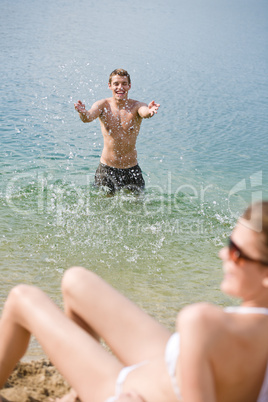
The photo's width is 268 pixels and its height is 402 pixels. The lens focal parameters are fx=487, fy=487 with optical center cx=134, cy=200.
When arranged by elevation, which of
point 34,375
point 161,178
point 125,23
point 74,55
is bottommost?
point 34,375

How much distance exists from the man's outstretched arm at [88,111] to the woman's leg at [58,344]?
4.45m

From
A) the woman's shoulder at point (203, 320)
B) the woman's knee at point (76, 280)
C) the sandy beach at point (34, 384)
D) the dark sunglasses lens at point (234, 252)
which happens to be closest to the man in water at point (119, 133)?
the sandy beach at point (34, 384)

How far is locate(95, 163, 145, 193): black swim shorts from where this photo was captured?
7.15m

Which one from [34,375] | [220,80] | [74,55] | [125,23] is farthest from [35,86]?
[125,23]

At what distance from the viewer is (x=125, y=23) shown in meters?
26.7

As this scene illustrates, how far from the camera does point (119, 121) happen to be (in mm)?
7027

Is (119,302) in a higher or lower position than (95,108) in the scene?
lower

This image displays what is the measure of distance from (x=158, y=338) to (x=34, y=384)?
102 centimetres

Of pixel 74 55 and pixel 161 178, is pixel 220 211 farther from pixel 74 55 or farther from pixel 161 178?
pixel 74 55

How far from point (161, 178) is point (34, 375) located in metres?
5.80

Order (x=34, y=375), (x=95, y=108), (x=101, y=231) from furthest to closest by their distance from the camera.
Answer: (x=95, y=108) < (x=101, y=231) < (x=34, y=375)

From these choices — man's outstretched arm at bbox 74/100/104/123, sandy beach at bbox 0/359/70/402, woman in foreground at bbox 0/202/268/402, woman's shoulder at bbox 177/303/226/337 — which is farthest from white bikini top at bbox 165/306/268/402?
man's outstretched arm at bbox 74/100/104/123

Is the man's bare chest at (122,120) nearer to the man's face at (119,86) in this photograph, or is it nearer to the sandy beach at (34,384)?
the man's face at (119,86)

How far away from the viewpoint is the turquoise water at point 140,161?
5230 millimetres
